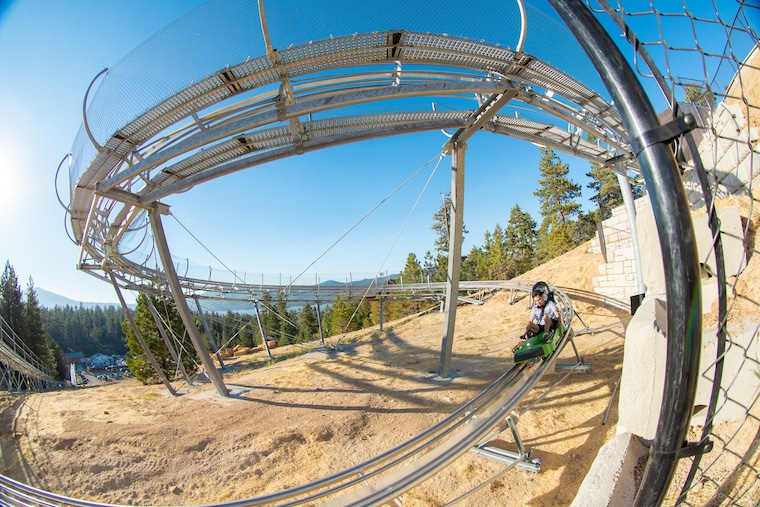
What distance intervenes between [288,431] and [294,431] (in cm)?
12

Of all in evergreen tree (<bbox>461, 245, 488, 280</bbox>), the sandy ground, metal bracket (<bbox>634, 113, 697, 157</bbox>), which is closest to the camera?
metal bracket (<bbox>634, 113, 697, 157</bbox>)

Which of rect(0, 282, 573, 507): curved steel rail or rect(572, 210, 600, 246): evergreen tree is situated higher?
rect(572, 210, 600, 246): evergreen tree

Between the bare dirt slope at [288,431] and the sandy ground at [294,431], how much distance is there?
0.08ft

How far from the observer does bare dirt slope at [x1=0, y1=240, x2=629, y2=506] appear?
4723 millimetres

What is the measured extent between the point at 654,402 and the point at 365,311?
48455 mm

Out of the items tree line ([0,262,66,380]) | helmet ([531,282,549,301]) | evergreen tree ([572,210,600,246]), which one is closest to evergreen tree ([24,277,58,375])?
tree line ([0,262,66,380])

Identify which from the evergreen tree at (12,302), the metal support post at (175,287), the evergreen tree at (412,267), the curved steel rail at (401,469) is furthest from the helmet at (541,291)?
the evergreen tree at (12,302)

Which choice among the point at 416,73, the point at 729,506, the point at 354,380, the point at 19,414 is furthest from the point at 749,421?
the point at 19,414

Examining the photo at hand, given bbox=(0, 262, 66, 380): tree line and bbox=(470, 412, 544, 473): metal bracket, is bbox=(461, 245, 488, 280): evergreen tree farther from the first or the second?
bbox=(0, 262, 66, 380): tree line

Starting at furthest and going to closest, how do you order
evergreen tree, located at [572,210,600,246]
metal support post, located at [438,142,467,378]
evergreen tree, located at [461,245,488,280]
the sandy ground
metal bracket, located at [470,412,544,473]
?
evergreen tree, located at [461,245,488,280] < evergreen tree, located at [572,210,600,246] < metal support post, located at [438,142,467,378] < the sandy ground < metal bracket, located at [470,412,544,473]

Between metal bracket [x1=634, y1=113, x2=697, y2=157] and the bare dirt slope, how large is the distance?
4.35m

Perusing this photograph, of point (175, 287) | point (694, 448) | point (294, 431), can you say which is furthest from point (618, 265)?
point (175, 287)

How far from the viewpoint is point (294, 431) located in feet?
21.5

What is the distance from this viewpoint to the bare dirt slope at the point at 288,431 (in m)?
4.72
